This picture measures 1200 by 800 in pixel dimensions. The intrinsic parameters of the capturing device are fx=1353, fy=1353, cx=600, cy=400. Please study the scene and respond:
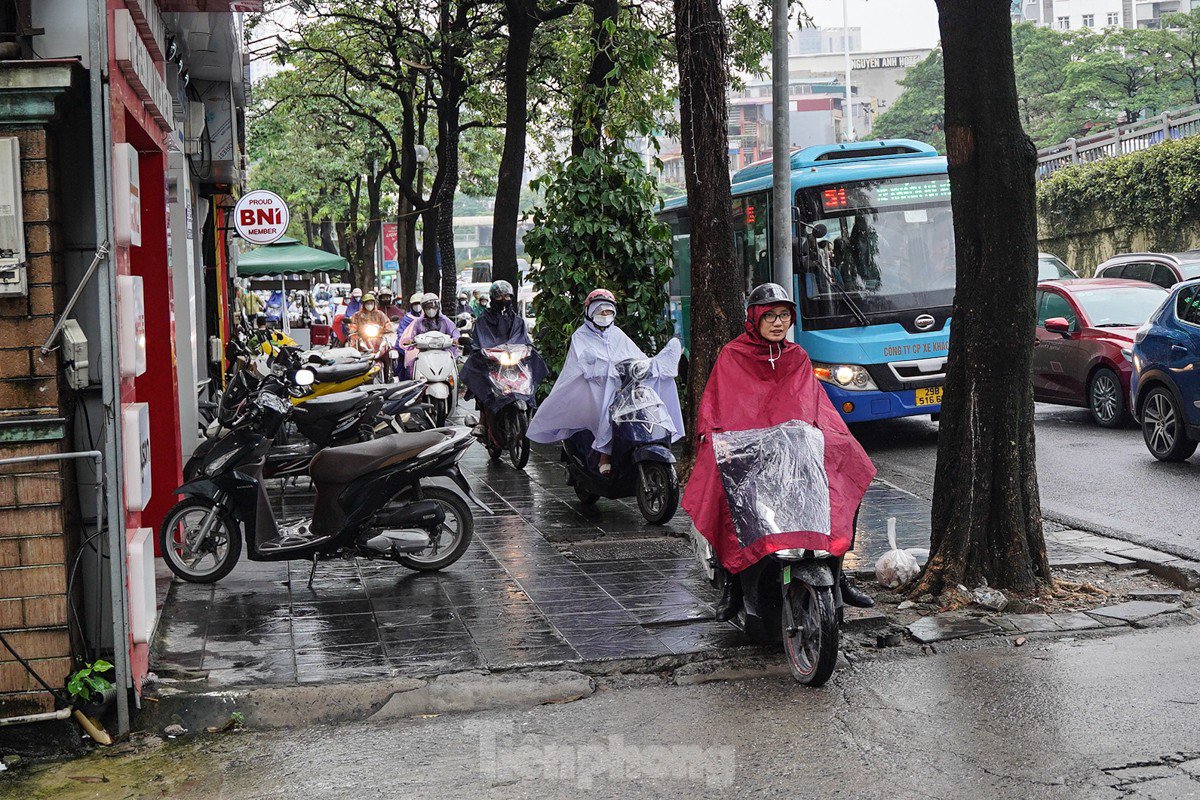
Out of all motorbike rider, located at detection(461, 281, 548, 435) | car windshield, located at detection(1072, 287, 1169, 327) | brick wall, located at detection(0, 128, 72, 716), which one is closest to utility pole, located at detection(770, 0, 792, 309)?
motorbike rider, located at detection(461, 281, 548, 435)

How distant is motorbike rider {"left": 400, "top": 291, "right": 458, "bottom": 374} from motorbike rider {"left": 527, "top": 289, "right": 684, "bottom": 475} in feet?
18.6

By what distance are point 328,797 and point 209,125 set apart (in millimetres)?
12227

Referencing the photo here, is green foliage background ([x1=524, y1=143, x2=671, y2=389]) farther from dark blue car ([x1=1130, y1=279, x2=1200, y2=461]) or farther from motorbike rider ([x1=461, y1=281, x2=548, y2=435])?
dark blue car ([x1=1130, y1=279, x2=1200, y2=461])

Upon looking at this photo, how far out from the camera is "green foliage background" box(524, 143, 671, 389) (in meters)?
13.7

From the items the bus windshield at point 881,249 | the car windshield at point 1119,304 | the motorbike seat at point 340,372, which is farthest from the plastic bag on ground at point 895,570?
the car windshield at point 1119,304

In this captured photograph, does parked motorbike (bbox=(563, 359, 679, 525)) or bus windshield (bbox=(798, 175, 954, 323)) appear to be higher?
bus windshield (bbox=(798, 175, 954, 323))

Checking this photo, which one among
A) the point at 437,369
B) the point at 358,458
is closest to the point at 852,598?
the point at 358,458

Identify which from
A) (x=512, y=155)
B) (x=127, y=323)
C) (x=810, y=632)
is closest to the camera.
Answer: (x=127, y=323)

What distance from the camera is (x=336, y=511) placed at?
798cm

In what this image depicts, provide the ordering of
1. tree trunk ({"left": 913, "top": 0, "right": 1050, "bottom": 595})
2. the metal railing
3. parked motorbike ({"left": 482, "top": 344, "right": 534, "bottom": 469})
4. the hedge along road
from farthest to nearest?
1. the metal railing
2. parked motorbike ({"left": 482, "top": 344, "right": 534, "bottom": 469})
3. the hedge along road
4. tree trunk ({"left": 913, "top": 0, "right": 1050, "bottom": 595})

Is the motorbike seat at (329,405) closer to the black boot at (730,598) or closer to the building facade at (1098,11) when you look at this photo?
the black boot at (730,598)

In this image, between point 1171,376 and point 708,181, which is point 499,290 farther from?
point 1171,376

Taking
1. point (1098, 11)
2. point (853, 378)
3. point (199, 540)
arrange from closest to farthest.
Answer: point (199, 540), point (853, 378), point (1098, 11)

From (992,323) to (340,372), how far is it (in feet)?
21.3
